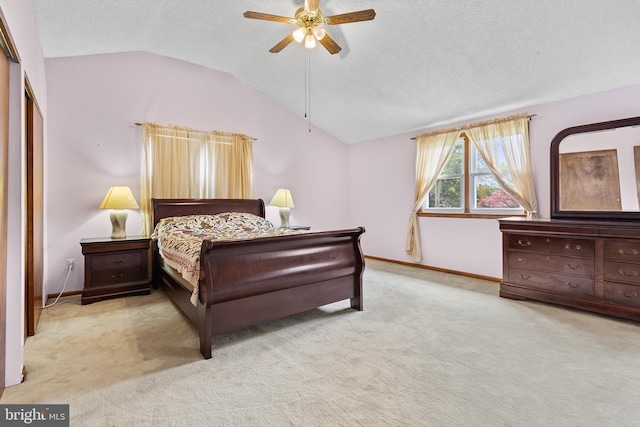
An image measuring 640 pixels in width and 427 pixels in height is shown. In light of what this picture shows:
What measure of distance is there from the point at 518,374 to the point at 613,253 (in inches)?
74.4

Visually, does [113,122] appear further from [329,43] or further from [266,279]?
[266,279]

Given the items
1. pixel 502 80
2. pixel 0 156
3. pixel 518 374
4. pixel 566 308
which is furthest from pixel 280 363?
pixel 502 80

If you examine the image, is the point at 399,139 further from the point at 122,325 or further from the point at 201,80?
the point at 122,325

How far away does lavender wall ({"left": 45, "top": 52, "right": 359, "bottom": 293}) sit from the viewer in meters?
3.65

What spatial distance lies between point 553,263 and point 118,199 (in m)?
4.97

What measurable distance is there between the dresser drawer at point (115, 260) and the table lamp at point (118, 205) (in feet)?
0.86

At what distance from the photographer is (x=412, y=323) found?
2811 mm

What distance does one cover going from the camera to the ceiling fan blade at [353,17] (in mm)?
2341

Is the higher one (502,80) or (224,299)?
(502,80)

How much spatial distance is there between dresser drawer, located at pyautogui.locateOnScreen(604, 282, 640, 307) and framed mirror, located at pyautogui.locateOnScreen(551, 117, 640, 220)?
78 centimetres

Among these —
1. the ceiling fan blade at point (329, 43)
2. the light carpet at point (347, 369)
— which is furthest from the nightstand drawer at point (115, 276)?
the ceiling fan blade at point (329, 43)

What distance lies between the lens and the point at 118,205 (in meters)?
3.60

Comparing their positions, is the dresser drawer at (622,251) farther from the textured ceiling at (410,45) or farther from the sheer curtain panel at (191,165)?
the sheer curtain panel at (191,165)

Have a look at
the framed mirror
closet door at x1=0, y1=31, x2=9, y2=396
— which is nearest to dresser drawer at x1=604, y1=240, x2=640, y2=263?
the framed mirror
